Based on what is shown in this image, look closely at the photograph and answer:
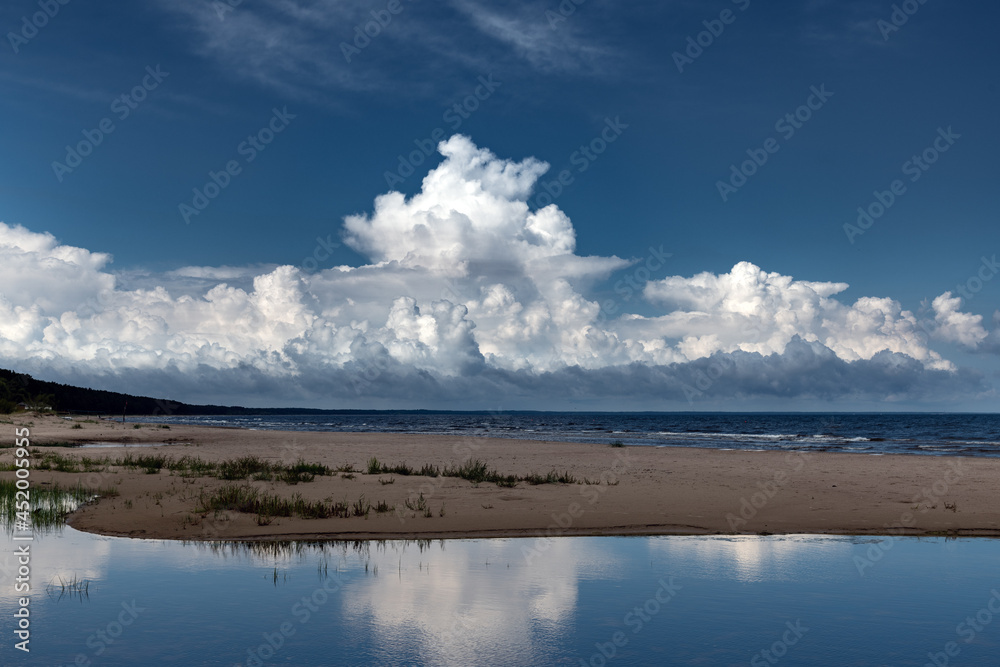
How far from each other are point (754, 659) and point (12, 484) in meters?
21.8

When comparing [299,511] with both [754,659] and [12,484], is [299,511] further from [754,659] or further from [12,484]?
[754,659]

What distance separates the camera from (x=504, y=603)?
1011 centimetres

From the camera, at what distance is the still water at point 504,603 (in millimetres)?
8203

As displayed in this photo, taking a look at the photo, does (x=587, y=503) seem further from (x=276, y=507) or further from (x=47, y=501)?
(x=47, y=501)

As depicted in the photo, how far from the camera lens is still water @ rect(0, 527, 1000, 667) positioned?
8.20m

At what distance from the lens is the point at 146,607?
32.4 ft

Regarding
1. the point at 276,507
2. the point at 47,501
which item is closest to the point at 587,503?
the point at 276,507

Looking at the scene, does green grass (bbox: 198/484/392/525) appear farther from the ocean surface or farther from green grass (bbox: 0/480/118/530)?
the ocean surface

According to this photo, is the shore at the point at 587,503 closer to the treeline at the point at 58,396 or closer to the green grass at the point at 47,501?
the green grass at the point at 47,501

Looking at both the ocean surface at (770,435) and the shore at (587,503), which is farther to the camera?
the ocean surface at (770,435)

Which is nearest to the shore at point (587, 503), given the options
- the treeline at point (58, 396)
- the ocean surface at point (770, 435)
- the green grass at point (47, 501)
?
the green grass at point (47, 501)

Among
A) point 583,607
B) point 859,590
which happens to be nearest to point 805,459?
point 859,590

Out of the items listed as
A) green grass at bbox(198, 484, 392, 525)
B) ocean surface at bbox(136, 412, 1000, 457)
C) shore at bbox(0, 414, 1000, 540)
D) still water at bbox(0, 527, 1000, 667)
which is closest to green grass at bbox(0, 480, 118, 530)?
shore at bbox(0, 414, 1000, 540)

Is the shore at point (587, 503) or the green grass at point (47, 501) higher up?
the shore at point (587, 503)
